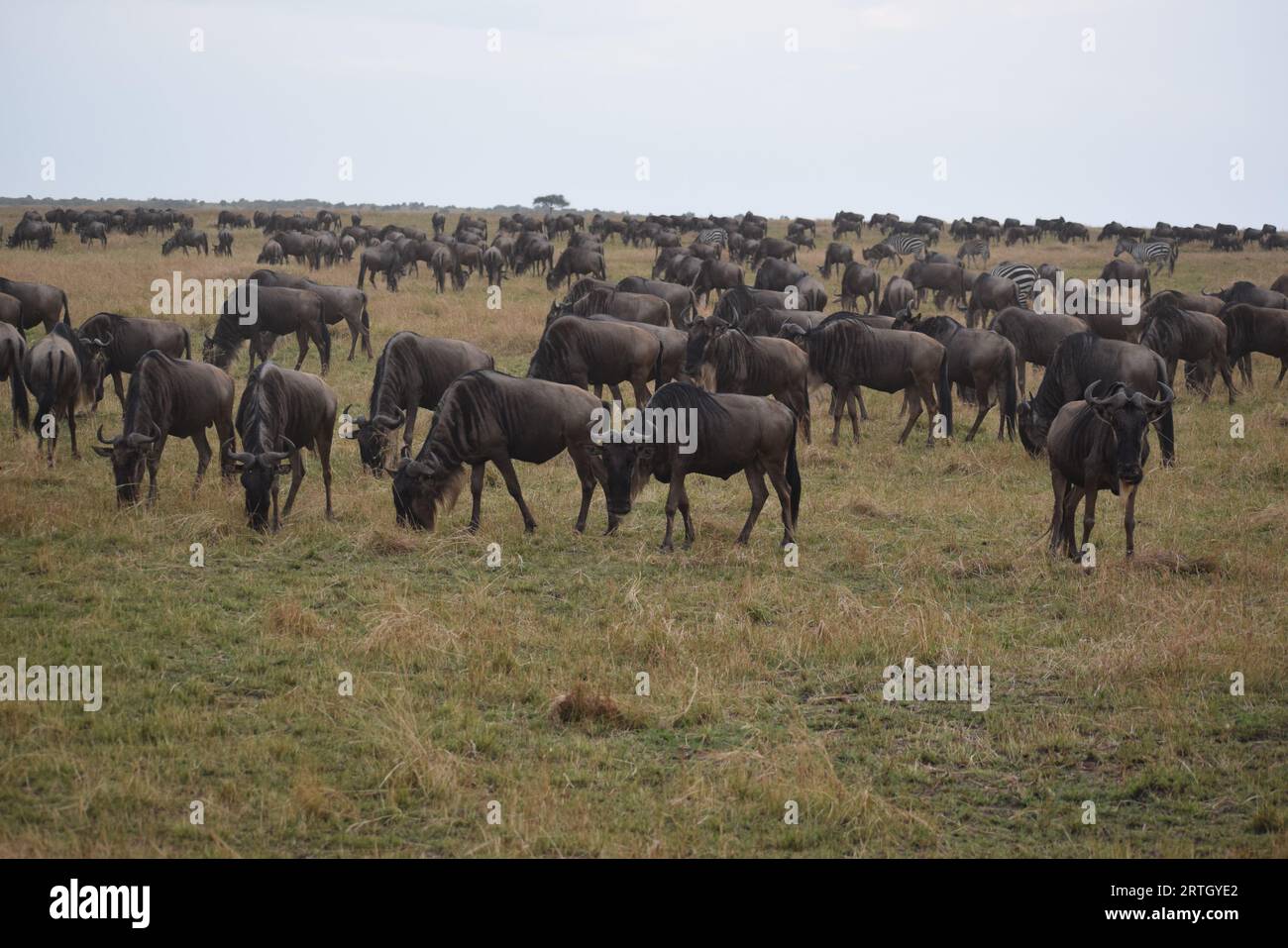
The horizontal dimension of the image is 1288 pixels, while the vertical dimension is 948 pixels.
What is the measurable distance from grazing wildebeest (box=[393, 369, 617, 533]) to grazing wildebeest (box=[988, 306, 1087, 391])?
873 cm

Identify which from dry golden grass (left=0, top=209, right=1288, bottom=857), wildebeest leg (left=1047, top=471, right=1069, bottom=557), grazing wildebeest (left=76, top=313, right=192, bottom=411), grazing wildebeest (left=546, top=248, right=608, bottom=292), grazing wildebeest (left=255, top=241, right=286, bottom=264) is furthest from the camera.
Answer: grazing wildebeest (left=255, top=241, right=286, bottom=264)

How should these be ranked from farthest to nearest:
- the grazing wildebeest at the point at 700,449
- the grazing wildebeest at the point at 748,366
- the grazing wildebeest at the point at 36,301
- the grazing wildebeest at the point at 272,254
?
1. the grazing wildebeest at the point at 272,254
2. the grazing wildebeest at the point at 36,301
3. the grazing wildebeest at the point at 748,366
4. the grazing wildebeest at the point at 700,449

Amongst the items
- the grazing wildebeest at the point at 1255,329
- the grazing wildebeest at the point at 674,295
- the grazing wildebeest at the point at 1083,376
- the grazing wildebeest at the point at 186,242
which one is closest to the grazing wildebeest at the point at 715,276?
the grazing wildebeest at the point at 674,295

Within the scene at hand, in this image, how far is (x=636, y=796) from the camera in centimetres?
588

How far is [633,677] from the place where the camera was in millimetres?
7438

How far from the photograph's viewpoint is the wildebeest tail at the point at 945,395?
1560cm

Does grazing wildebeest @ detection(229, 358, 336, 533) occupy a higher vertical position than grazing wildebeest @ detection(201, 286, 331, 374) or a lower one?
lower

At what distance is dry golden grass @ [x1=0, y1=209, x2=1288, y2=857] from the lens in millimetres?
5609

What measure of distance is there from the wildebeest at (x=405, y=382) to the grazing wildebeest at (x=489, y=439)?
1688mm

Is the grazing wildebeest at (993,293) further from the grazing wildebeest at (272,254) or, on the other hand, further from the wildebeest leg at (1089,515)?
the grazing wildebeest at (272,254)

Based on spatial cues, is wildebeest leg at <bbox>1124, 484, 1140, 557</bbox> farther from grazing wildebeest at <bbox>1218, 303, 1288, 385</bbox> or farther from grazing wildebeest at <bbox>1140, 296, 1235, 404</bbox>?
grazing wildebeest at <bbox>1218, 303, 1288, 385</bbox>

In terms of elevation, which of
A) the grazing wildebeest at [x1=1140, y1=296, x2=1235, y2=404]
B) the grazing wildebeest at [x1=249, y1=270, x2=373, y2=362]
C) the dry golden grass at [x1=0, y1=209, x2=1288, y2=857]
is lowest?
the dry golden grass at [x1=0, y1=209, x2=1288, y2=857]

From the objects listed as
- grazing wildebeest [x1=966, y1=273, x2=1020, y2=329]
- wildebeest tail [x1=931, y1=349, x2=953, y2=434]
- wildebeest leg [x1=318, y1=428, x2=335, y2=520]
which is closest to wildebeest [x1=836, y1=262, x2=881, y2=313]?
grazing wildebeest [x1=966, y1=273, x2=1020, y2=329]
